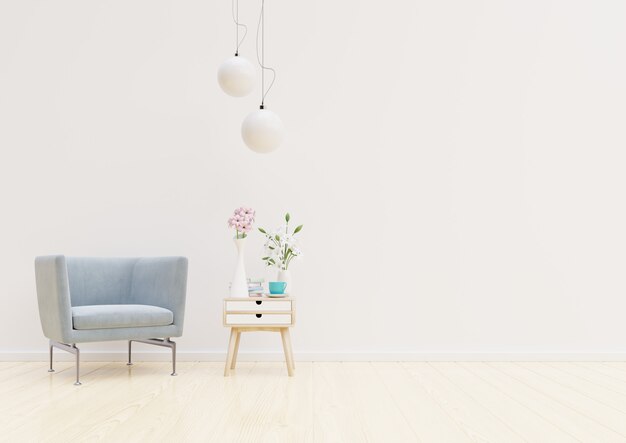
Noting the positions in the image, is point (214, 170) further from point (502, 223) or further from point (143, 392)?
point (502, 223)

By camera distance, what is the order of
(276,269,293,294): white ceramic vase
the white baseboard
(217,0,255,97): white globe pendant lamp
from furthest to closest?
the white baseboard, (276,269,293,294): white ceramic vase, (217,0,255,97): white globe pendant lamp

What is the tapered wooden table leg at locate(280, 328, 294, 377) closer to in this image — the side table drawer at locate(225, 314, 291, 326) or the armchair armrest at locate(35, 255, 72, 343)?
the side table drawer at locate(225, 314, 291, 326)

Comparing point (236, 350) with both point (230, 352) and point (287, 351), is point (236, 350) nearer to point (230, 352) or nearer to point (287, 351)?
point (230, 352)

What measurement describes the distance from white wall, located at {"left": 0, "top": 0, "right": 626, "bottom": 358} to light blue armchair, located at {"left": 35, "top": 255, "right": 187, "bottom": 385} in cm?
35

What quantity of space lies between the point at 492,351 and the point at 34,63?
3875 mm

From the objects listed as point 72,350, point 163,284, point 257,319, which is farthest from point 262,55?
point 72,350

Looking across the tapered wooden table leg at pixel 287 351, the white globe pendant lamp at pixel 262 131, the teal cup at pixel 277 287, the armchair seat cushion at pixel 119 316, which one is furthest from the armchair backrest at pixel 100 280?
the white globe pendant lamp at pixel 262 131

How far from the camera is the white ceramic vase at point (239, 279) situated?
3945mm

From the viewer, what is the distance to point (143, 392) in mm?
3277

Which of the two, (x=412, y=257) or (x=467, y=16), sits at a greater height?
(x=467, y=16)

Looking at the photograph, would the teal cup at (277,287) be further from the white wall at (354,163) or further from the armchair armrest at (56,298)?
the armchair armrest at (56,298)

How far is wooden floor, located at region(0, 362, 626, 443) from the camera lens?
2.49 meters

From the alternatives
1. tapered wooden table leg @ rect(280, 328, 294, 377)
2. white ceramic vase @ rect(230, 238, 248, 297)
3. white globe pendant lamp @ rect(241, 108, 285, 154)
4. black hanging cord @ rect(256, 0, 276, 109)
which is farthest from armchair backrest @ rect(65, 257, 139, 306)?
black hanging cord @ rect(256, 0, 276, 109)

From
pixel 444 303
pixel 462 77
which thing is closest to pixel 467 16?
pixel 462 77
